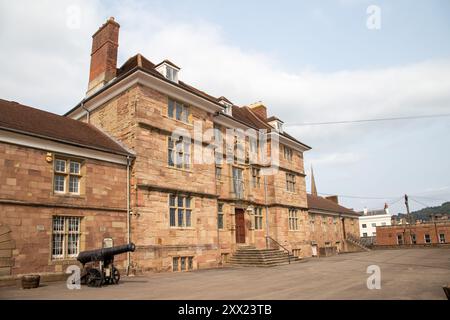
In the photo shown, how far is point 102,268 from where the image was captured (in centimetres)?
1351

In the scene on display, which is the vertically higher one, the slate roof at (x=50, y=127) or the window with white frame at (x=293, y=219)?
the slate roof at (x=50, y=127)

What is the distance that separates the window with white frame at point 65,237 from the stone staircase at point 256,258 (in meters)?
10.9

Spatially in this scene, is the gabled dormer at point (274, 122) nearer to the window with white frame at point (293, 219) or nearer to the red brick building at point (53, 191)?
the window with white frame at point (293, 219)

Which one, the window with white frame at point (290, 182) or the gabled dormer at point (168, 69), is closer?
the gabled dormer at point (168, 69)

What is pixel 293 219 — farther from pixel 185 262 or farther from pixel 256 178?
pixel 185 262

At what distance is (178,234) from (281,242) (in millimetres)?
11941

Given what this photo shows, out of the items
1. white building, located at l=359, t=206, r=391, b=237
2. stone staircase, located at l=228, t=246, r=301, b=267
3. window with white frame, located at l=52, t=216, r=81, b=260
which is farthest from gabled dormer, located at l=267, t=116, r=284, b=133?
white building, located at l=359, t=206, r=391, b=237

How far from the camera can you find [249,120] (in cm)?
3119

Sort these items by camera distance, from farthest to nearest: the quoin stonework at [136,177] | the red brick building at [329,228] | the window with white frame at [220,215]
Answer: the red brick building at [329,228]
the window with white frame at [220,215]
the quoin stonework at [136,177]

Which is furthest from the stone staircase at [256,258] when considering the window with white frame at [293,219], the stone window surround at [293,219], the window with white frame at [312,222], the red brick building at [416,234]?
the red brick building at [416,234]

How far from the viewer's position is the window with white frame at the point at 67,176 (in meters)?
15.9

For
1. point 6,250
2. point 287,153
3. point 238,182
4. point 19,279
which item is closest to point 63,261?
point 19,279

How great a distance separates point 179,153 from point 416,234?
155 ft
